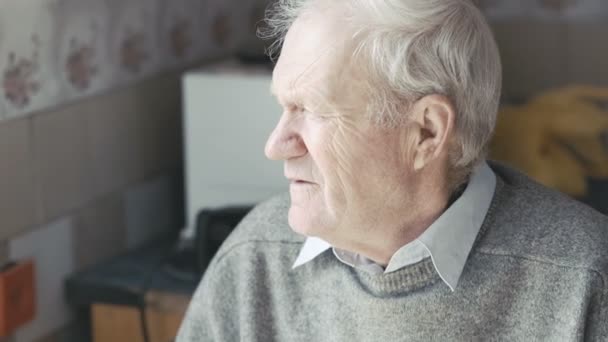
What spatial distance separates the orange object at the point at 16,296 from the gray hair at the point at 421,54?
0.79 meters

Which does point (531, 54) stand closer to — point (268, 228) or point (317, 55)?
point (268, 228)

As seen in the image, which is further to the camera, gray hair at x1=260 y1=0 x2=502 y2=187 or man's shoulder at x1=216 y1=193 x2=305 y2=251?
man's shoulder at x1=216 y1=193 x2=305 y2=251

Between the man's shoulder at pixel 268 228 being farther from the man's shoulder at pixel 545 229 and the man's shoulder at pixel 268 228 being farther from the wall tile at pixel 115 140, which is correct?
the wall tile at pixel 115 140

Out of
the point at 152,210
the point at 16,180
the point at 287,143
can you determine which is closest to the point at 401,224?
the point at 287,143

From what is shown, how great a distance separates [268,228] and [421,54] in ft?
1.17

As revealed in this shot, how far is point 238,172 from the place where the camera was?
1970mm

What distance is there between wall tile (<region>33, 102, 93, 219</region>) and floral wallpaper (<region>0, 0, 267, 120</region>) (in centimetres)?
Result: 3

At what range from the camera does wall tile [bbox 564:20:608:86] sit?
7.65ft

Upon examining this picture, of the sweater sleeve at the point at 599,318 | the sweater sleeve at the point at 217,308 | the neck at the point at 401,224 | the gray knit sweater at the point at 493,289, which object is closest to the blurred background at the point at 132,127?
the sweater sleeve at the point at 217,308

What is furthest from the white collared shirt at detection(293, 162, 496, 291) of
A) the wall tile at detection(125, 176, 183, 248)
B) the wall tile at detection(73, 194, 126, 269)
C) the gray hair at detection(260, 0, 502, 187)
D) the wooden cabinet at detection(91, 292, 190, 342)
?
the wall tile at detection(125, 176, 183, 248)

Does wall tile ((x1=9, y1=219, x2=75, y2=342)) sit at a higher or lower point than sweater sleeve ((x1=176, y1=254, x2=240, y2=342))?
lower

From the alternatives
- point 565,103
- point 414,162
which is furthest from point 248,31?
Result: point 414,162

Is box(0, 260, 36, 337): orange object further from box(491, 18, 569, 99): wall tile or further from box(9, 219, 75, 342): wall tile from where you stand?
box(491, 18, 569, 99): wall tile

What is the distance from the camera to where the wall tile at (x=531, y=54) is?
2.38 m
